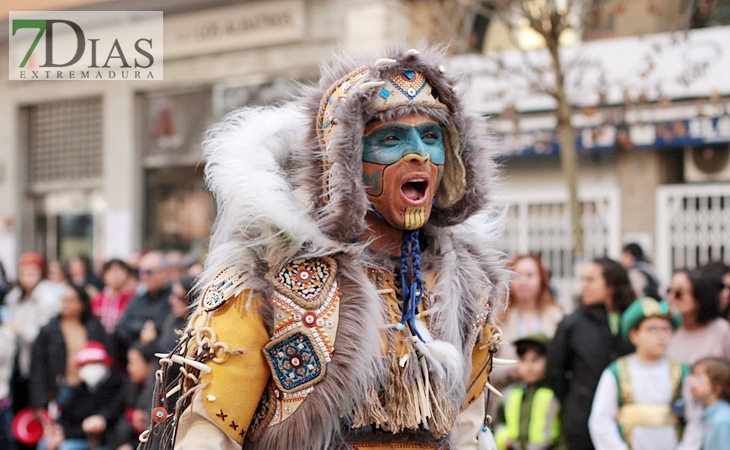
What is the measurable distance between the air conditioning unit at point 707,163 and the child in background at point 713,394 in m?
6.96

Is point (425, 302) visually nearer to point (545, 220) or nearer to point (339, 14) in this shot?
point (545, 220)

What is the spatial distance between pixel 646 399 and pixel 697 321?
990 mm

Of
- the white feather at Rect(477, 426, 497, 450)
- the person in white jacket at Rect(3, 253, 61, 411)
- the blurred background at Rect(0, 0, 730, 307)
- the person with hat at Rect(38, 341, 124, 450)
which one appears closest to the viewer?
the white feather at Rect(477, 426, 497, 450)

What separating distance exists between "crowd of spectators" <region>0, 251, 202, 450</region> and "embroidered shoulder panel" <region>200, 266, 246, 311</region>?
381 centimetres

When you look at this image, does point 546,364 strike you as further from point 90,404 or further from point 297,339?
point 297,339

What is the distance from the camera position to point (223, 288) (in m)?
2.87

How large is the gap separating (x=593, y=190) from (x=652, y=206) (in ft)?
2.66

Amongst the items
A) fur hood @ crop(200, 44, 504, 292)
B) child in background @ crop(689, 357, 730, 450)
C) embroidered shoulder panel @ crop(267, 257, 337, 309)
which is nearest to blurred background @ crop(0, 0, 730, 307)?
child in background @ crop(689, 357, 730, 450)

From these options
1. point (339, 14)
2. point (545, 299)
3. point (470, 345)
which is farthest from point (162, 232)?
point (470, 345)

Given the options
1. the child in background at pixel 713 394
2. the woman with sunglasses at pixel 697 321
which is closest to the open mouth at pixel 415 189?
the child in background at pixel 713 394

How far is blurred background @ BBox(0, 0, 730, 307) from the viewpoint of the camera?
37.8ft

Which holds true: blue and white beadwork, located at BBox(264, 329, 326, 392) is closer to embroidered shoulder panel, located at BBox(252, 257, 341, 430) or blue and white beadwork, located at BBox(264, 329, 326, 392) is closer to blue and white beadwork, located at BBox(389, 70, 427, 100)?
embroidered shoulder panel, located at BBox(252, 257, 341, 430)

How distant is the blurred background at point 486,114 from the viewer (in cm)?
1153

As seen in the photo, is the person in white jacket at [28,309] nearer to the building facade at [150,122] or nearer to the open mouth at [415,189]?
the building facade at [150,122]
